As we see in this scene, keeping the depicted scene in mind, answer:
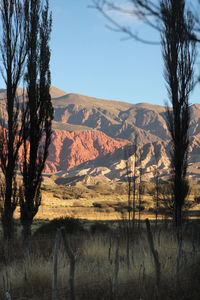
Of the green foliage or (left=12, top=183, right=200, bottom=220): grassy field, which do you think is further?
(left=12, top=183, right=200, bottom=220): grassy field

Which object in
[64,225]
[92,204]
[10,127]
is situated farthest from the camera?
[92,204]

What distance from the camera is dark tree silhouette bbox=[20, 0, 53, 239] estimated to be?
42.0ft

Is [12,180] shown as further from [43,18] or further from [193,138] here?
[193,138]

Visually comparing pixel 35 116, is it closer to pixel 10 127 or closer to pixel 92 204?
pixel 10 127

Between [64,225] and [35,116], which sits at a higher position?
[35,116]

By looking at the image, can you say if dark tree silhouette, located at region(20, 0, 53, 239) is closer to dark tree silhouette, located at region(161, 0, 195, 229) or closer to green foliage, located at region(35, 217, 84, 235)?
dark tree silhouette, located at region(161, 0, 195, 229)

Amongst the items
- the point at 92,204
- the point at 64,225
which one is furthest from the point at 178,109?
the point at 92,204

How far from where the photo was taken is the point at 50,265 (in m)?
8.19

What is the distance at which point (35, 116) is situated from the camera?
43.6 feet

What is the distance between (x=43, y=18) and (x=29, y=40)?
1415 mm

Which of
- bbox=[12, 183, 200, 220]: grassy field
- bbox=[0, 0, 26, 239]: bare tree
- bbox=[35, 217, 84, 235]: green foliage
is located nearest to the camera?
bbox=[0, 0, 26, 239]: bare tree

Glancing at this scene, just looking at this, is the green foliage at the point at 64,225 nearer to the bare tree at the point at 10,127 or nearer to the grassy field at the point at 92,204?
the grassy field at the point at 92,204

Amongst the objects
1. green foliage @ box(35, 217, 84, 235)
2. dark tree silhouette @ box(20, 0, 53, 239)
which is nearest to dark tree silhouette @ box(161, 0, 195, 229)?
dark tree silhouette @ box(20, 0, 53, 239)

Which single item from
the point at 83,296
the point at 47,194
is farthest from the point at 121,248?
the point at 47,194
